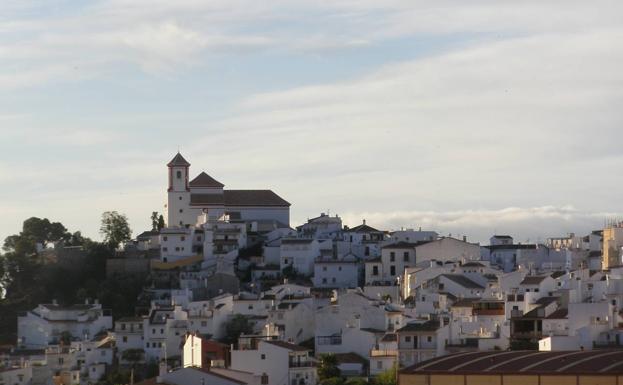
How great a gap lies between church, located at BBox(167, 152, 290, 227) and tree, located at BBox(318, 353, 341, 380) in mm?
27325

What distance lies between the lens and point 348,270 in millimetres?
95875

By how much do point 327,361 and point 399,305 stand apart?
31.4ft

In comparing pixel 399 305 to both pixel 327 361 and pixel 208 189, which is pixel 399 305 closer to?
pixel 327 361

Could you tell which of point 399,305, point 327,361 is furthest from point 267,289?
point 327,361

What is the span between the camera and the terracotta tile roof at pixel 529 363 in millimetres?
59188

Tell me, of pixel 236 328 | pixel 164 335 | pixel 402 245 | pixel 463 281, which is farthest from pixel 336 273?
pixel 164 335

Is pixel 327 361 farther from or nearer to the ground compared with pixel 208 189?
nearer to the ground

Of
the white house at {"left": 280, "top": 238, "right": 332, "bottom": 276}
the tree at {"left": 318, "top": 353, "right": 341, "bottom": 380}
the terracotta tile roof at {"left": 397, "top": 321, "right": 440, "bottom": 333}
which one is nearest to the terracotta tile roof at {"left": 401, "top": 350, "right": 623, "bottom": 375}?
the tree at {"left": 318, "top": 353, "right": 341, "bottom": 380}

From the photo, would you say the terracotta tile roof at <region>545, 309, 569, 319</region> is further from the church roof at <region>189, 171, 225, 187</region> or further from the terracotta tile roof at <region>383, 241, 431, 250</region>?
the church roof at <region>189, 171, 225, 187</region>

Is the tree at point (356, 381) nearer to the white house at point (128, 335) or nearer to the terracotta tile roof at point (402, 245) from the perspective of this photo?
the white house at point (128, 335)

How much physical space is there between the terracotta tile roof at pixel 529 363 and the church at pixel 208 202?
42.0 metres

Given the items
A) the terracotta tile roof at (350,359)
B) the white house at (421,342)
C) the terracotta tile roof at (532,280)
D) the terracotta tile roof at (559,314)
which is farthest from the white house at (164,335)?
the terracotta tile roof at (559,314)

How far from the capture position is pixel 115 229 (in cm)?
10294

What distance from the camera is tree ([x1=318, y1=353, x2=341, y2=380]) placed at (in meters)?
75.5
